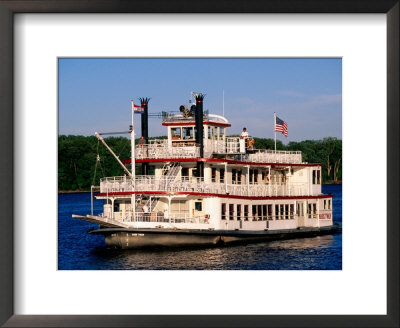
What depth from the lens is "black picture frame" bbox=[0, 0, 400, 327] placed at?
52.9ft

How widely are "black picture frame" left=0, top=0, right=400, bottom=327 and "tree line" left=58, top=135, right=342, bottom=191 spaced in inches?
611

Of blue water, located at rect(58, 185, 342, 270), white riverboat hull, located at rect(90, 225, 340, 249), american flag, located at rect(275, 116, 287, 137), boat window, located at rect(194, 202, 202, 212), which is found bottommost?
blue water, located at rect(58, 185, 342, 270)

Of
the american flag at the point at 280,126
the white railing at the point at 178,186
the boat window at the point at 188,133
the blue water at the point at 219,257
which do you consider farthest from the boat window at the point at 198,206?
the american flag at the point at 280,126

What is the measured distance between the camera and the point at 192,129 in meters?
31.2

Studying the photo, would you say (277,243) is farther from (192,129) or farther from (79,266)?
(79,266)

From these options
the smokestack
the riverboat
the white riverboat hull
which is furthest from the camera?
the smokestack

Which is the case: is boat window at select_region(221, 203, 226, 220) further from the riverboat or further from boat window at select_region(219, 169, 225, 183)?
boat window at select_region(219, 169, 225, 183)

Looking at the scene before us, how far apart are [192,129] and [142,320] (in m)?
15.0

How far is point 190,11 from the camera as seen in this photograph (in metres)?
17.1

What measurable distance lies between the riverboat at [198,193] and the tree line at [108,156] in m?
1.99

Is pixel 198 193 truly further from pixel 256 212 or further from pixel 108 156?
pixel 108 156

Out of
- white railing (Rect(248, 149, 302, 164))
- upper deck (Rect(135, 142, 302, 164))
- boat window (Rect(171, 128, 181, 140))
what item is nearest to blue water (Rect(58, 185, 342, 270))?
white railing (Rect(248, 149, 302, 164))

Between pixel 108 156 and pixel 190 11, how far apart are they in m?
29.3
